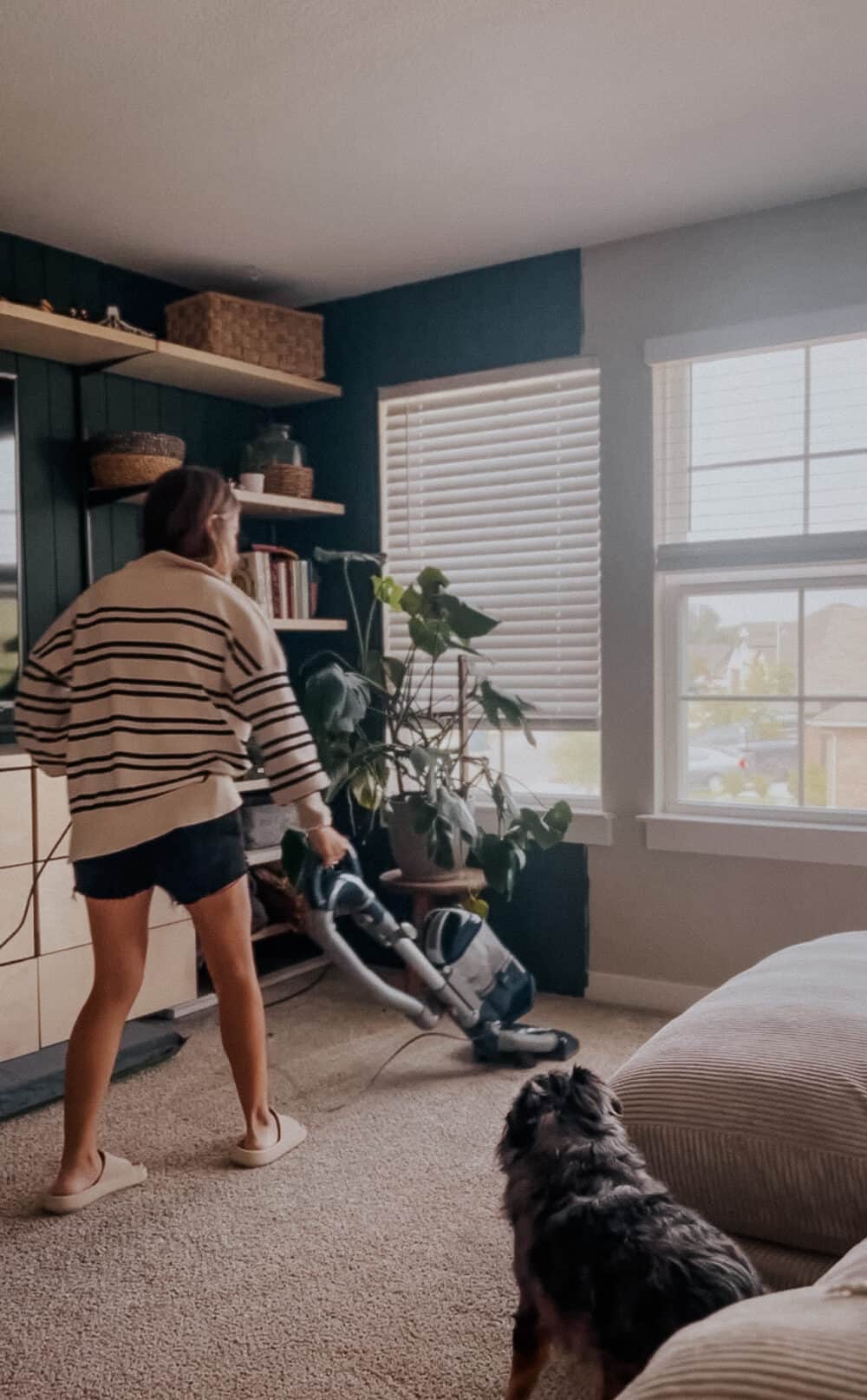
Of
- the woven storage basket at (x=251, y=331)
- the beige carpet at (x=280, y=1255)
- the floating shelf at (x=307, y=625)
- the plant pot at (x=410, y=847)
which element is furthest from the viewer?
the floating shelf at (x=307, y=625)

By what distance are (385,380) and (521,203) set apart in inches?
36.4

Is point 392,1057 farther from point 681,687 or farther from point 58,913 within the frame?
point 681,687

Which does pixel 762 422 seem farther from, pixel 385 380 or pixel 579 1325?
pixel 579 1325

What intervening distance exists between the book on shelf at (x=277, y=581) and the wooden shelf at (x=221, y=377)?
1.80ft

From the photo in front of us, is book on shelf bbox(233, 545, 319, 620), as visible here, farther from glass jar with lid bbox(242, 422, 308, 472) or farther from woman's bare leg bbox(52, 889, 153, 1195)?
woman's bare leg bbox(52, 889, 153, 1195)

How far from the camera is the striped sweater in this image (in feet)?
6.86

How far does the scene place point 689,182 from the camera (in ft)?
9.81

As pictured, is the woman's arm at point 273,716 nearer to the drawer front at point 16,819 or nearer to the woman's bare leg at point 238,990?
the woman's bare leg at point 238,990

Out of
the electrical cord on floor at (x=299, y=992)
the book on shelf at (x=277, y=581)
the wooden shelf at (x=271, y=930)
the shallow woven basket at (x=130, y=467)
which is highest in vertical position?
the shallow woven basket at (x=130, y=467)

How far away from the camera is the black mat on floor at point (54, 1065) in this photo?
103 inches

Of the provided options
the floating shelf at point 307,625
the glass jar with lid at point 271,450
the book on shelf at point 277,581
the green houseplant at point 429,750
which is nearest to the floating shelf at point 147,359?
the glass jar with lid at point 271,450

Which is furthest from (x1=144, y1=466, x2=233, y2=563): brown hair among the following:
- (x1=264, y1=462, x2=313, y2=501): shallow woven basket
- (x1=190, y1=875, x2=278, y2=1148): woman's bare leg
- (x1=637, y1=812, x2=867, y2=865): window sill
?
(x1=637, y1=812, x2=867, y2=865): window sill

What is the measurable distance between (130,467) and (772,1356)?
10.1 feet

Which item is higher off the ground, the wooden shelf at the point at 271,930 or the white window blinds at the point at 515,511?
the white window blinds at the point at 515,511
